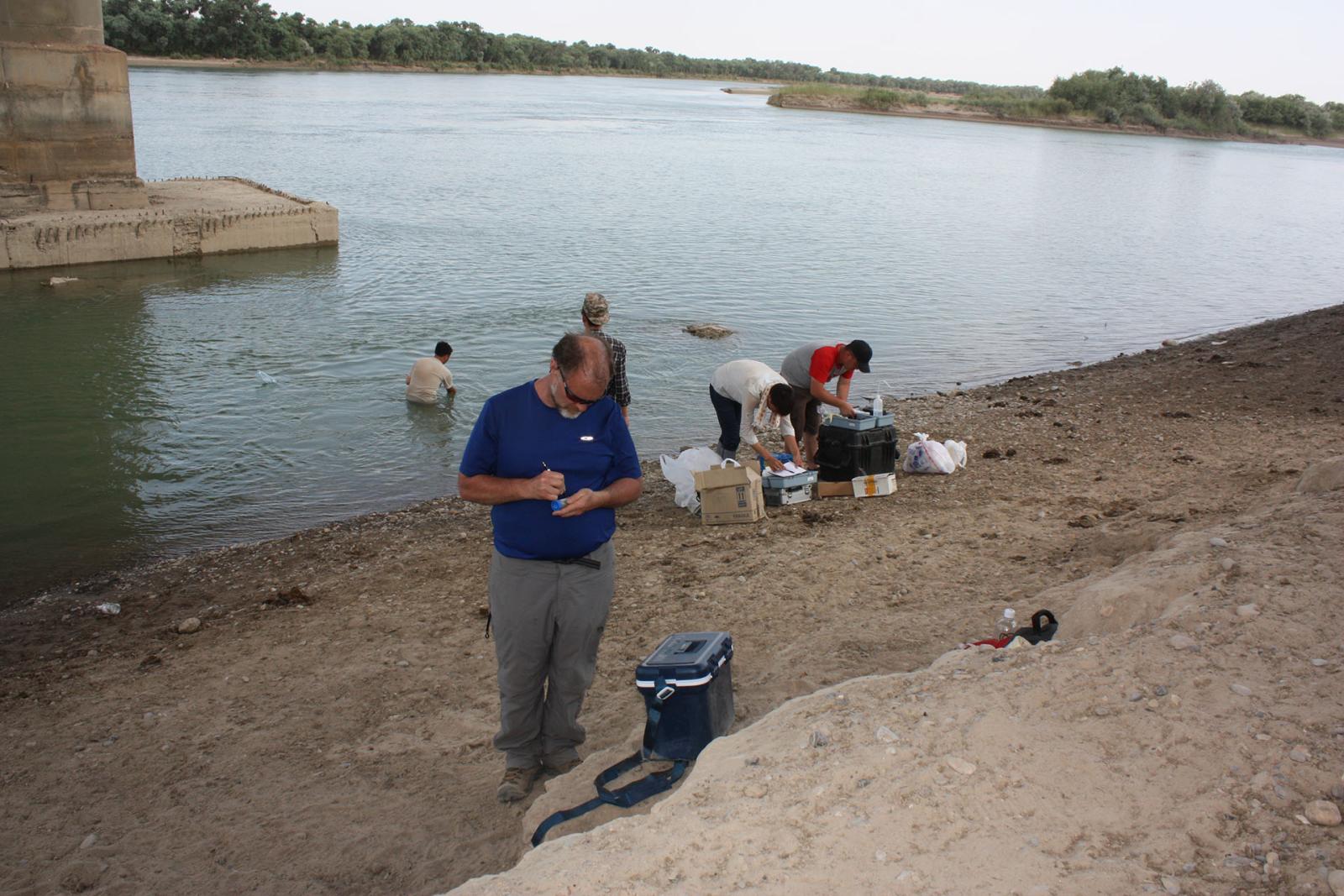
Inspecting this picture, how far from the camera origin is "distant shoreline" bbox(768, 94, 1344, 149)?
3794 inches

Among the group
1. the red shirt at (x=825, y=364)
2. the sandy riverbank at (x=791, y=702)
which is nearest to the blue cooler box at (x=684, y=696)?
the sandy riverbank at (x=791, y=702)

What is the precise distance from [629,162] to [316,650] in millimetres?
41013

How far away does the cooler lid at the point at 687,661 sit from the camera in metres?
4.33

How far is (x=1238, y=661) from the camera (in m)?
3.94

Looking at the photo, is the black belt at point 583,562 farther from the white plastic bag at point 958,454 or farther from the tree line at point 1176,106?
the tree line at point 1176,106

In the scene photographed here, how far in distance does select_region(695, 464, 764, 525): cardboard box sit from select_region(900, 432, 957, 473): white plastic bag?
180cm

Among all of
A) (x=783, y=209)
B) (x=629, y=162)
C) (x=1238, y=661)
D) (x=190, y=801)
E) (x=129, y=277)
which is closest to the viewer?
(x=1238, y=661)

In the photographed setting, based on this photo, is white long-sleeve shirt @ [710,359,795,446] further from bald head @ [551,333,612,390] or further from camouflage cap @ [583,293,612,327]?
bald head @ [551,333,612,390]

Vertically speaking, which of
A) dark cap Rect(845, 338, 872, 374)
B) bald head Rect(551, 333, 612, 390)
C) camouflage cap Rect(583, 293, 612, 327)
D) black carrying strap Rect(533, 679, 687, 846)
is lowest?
black carrying strap Rect(533, 679, 687, 846)

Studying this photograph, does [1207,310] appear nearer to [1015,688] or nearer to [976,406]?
[976,406]

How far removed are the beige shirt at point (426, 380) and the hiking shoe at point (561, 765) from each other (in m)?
8.98

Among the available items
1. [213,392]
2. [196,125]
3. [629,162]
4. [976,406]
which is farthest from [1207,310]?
[196,125]

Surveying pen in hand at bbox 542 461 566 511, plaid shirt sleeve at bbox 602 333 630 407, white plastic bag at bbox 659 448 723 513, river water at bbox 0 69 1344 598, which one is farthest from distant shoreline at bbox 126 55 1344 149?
pen in hand at bbox 542 461 566 511

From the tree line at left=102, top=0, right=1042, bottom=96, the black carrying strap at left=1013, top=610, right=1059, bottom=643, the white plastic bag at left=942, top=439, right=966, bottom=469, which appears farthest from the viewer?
the tree line at left=102, top=0, right=1042, bottom=96
